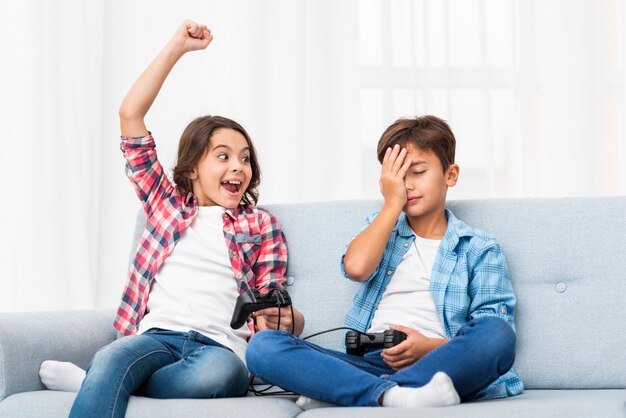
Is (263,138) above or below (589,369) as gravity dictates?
above

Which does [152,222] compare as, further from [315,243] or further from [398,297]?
[398,297]

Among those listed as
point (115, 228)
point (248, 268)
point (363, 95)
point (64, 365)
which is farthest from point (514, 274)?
point (115, 228)

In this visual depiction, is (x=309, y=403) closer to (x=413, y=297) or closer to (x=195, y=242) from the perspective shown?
(x=413, y=297)

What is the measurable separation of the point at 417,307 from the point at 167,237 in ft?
2.09

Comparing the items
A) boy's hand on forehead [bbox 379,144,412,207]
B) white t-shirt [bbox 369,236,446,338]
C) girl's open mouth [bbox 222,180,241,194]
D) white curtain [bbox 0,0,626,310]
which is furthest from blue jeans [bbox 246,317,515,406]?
white curtain [bbox 0,0,626,310]

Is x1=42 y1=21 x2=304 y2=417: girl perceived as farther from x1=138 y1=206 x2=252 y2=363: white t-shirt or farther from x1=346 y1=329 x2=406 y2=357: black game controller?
x1=346 y1=329 x2=406 y2=357: black game controller

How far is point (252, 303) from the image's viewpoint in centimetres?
178

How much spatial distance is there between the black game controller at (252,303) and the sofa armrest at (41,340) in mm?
352

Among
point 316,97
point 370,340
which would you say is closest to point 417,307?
point 370,340

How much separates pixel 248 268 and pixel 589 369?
82 cm

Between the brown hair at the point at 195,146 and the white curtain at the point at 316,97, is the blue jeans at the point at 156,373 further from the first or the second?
the white curtain at the point at 316,97

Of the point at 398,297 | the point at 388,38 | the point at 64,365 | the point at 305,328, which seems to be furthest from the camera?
the point at 388,38

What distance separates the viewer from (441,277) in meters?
1.83

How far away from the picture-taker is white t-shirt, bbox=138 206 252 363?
74.5 inches
